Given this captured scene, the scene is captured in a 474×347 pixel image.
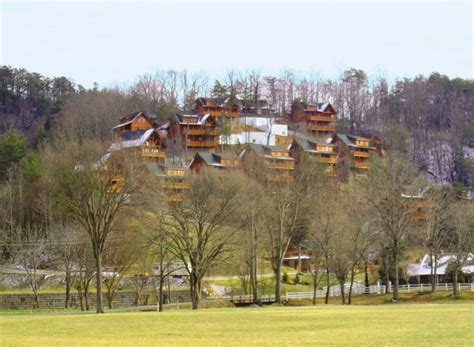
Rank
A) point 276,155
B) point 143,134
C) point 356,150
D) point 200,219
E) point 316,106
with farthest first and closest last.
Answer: point 316,106 < point 356,150 < point 143,134 < point 276,155 < point 200,219

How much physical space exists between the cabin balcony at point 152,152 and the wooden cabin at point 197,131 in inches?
412

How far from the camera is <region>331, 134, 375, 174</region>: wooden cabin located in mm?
133875

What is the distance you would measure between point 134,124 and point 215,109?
18040 millimetres

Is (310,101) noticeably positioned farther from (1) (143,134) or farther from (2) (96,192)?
(2) (96,192)

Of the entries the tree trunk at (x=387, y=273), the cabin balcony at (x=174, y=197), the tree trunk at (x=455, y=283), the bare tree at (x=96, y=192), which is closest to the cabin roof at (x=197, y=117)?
the tree trunk at (x=387, y=273)

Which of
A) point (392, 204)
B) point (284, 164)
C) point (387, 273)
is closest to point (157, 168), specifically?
point (284, 164)

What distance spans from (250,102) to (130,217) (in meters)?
91.6

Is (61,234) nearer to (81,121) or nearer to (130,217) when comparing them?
(130,217)

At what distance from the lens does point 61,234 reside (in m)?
73.3

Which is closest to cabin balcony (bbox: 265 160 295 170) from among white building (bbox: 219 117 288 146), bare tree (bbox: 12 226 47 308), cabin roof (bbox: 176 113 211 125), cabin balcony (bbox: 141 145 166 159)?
white building (bbox: 219 117 288 146)

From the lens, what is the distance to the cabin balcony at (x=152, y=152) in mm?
117312

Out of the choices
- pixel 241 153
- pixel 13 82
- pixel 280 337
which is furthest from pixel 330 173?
pixel 280 337

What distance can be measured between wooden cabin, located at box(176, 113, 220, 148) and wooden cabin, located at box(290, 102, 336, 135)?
21.6m

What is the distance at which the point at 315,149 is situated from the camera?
131 metres
